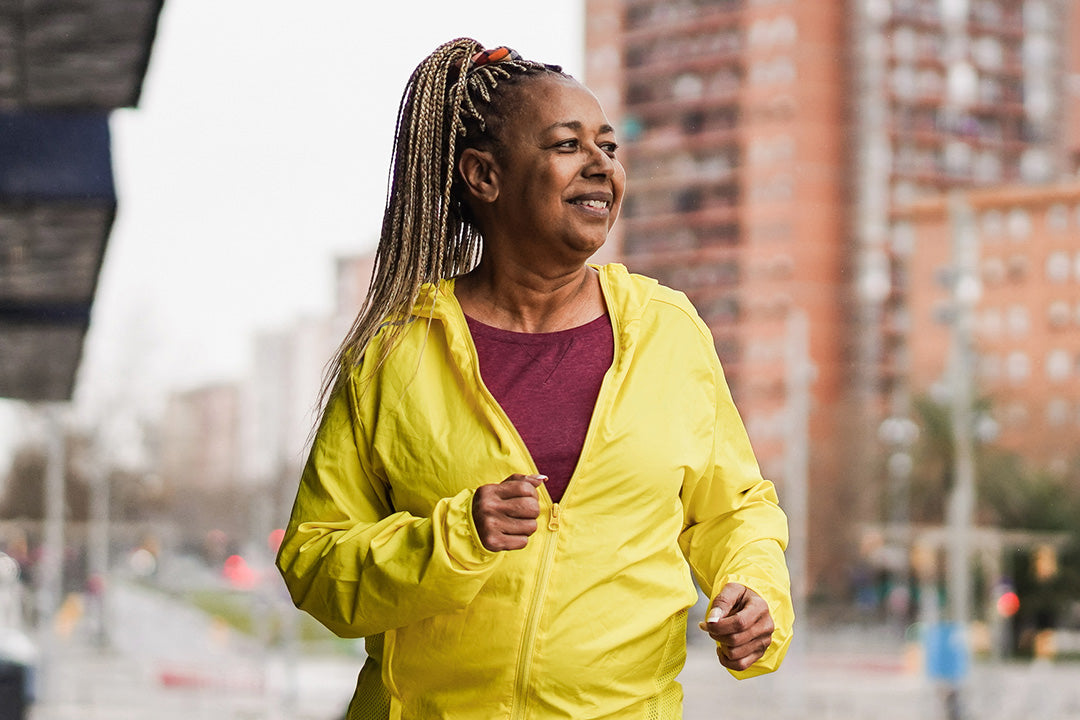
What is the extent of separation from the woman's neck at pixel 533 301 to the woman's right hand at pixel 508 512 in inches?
14.6

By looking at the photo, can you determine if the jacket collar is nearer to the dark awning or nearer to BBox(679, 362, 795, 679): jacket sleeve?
BBox(679, 362, 795, 679): jacket sleeve

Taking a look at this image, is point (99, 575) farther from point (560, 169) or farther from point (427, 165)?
point (560, 169)

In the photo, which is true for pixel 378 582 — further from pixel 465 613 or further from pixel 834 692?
pixel 834 692

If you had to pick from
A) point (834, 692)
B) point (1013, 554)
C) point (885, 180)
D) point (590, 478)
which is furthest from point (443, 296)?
point (885, 180)

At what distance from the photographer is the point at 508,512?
1.82 metres

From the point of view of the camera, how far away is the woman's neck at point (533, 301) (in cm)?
216

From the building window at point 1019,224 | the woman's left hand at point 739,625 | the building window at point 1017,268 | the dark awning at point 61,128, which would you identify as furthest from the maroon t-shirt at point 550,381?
the building window at point 1019,224

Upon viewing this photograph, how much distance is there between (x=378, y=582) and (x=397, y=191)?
58 cm

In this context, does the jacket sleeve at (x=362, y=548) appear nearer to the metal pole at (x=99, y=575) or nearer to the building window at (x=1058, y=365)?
the metal pole at (x=99, y=575)

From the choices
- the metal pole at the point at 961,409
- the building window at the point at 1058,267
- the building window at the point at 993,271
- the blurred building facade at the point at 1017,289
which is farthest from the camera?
the building window at the point at 993,271

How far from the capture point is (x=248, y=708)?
20.9 m

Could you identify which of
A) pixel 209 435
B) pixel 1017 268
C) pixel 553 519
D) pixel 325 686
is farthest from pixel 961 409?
pixel 209 435

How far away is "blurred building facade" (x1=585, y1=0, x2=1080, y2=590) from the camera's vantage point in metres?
67.8

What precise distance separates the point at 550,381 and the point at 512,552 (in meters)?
0.23
